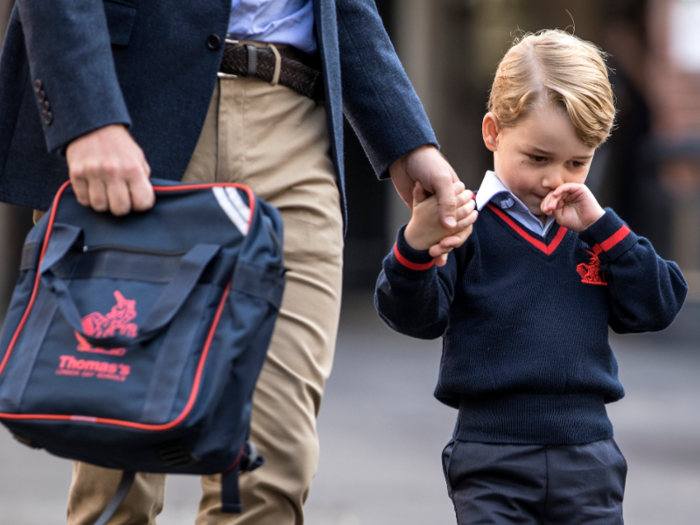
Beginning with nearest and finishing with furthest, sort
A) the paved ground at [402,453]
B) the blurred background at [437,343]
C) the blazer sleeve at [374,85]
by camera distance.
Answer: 1. the blazer sleeve at [374,85]
2. the paved ground at [402,453]
3. the blurred background at [437,343]

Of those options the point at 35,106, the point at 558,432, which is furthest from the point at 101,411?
the point at 558,432

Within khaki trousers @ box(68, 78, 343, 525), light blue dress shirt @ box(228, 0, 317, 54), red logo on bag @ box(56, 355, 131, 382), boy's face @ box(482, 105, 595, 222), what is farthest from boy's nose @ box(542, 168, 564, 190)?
red logo on bag @ box(56, 355, 131, 382)

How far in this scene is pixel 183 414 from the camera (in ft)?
5.53

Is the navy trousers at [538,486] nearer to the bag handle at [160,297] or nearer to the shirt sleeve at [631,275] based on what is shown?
the shirt sleeve at [631,275]

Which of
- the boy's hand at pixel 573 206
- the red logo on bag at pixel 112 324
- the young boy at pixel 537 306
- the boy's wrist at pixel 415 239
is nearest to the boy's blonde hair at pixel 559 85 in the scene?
the young boy at pixel 537 306

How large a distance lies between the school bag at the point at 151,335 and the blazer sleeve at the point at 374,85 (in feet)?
1.95

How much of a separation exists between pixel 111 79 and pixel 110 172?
20 centimetres

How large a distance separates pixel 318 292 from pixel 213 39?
58 centimetres

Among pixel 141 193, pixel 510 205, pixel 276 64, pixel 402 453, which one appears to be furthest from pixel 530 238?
pixel 402 453

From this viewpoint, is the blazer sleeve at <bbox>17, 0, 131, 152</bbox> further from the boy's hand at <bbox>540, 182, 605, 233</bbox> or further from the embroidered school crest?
the embroidered school crest

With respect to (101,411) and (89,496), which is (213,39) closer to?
(101,411)

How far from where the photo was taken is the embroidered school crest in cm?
232

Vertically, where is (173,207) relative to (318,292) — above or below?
above

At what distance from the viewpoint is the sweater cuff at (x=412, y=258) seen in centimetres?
215
